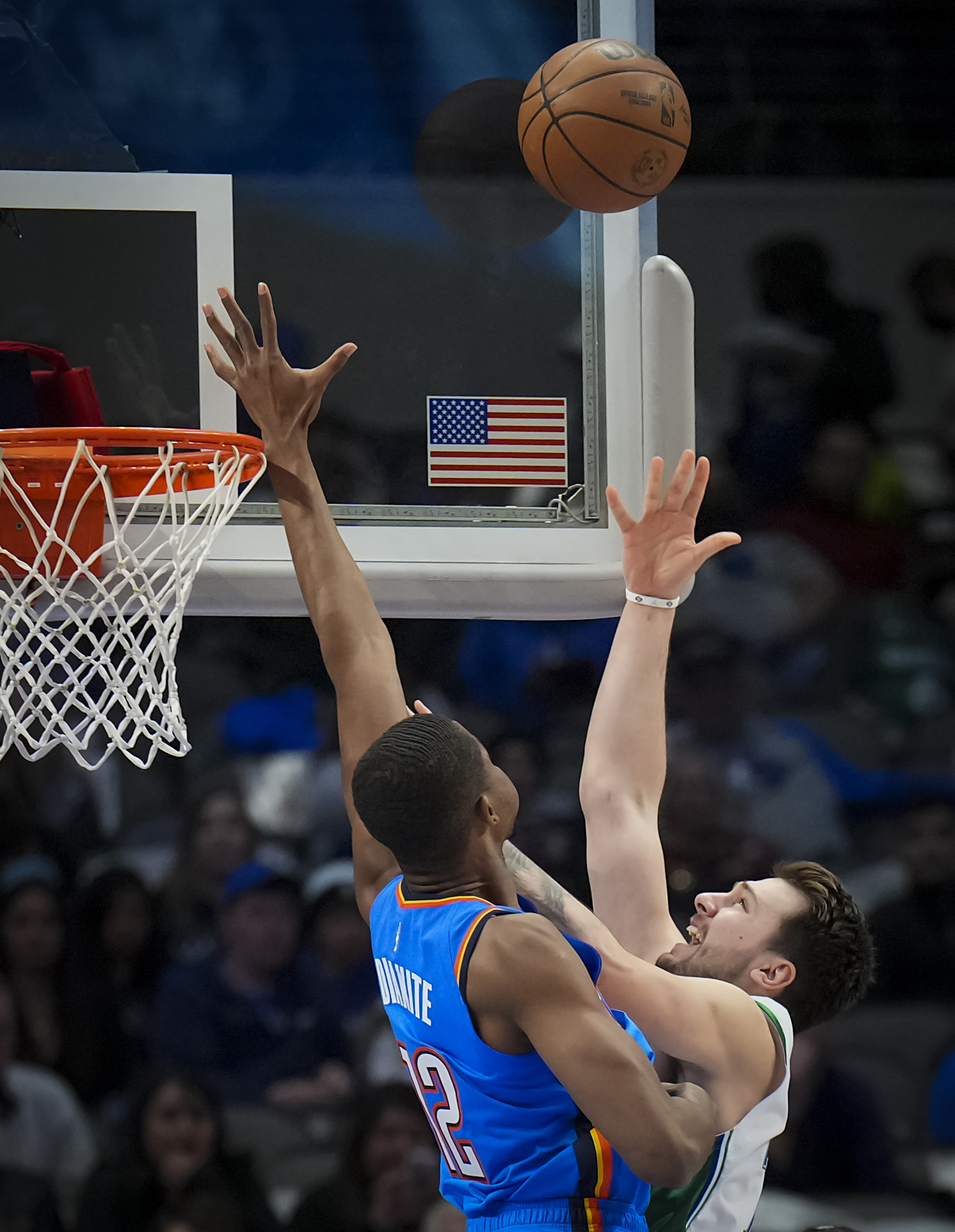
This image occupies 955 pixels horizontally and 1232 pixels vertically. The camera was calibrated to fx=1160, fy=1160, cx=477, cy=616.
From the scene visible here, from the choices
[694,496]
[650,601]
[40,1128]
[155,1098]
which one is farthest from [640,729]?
[40,1128]

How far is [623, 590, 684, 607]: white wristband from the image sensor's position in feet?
8.25

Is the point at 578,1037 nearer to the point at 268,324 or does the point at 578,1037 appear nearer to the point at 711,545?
the point at 711,545

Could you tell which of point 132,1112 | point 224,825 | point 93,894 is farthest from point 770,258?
point 132,1112

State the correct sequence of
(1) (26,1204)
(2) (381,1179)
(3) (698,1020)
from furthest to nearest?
→ (2) (381,1179) → (1) (26,1204) → (3) (698,1020)

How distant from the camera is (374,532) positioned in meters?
2.66

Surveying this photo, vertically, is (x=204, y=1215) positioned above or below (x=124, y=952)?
below

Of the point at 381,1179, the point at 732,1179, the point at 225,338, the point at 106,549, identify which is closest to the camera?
the point at 732,1179

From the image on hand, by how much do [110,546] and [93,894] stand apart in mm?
1723

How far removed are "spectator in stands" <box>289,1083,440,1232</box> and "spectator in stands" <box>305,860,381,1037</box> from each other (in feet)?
0.89

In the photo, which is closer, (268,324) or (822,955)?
(822,955)

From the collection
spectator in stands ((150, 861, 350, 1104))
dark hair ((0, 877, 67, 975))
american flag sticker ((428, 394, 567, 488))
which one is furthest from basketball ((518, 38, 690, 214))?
dark hair ((0, 877, 67, 975))

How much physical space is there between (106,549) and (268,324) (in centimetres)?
53

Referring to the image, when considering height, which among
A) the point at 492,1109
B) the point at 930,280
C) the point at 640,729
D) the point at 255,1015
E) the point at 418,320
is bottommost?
the point at 255,1015

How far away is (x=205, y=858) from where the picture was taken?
11.9 ft
